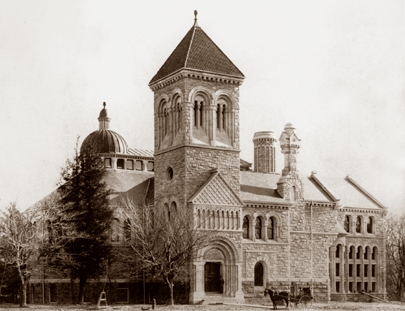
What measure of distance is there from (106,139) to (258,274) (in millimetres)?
22875

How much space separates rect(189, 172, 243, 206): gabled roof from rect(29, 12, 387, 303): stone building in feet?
0.22

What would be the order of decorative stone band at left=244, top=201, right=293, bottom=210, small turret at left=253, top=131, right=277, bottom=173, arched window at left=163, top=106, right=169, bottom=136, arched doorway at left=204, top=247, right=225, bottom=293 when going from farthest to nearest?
small turret at left=253, top=131, right=277, bottom=173, decorative stone band at left=244, top=201, right=293, bottom=210, arched window at left=163, top=106, right=169, bottom=136, arched doorway at left=204, top=247, right=225, bottom=293

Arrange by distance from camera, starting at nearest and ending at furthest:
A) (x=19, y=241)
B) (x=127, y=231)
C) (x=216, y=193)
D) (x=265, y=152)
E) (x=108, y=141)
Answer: (x=19, y=241) → (x=216, y=193) → (x=127, y=231) → (x=265, y=152) → (x=108, y=141)

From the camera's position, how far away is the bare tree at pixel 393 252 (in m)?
67.6

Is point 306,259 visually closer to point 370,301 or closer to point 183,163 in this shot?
point 370,301

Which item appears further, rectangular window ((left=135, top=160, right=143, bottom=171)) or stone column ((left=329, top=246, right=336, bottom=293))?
rectangular window ((left=135, top=160, right=143, bottom=171))

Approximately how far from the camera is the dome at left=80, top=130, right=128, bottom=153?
229ft

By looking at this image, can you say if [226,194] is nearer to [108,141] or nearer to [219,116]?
[219,116]

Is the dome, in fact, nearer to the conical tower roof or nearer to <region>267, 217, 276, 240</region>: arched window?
the conical tower roof

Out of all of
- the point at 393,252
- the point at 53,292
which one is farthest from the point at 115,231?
the point at 393,252

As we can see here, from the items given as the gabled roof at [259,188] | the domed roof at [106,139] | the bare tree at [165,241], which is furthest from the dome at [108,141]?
the bare tree at [165,241]

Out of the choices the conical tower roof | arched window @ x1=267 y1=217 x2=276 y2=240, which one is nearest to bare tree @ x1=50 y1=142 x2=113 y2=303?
the conical tower roof

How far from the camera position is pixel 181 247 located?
47.2 m

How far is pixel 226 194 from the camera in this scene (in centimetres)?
5144
